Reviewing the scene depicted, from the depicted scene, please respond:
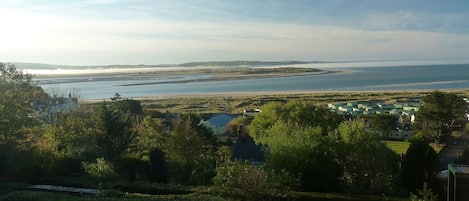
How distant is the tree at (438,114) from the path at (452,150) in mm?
1406

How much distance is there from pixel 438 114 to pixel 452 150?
22.8 feet

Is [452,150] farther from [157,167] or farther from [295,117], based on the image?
[157,167]

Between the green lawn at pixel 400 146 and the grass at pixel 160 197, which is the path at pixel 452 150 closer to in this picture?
the green lawn at pixel 400 146

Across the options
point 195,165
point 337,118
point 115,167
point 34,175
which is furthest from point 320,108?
point 34,175

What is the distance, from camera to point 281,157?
1770 cm

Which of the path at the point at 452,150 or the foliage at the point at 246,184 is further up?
the foliage at the point at 246,184

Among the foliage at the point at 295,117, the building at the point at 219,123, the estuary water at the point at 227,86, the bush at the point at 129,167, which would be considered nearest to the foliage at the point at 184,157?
the bush at the point at 129,167

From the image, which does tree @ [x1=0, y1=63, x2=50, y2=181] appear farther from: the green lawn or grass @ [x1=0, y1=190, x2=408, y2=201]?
the green lawn

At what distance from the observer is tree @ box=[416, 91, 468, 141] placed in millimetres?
39938

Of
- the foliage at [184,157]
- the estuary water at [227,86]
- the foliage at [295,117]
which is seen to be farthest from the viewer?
the estuary water at [227,86]

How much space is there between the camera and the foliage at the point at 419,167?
750 inches

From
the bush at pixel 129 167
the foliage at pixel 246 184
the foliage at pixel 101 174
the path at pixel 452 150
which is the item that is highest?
the foliage at pixel 246 184

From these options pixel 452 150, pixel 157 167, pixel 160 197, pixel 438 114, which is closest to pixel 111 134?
pixel 157 167

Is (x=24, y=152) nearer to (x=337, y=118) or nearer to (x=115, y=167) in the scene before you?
(x=115, y=167)
